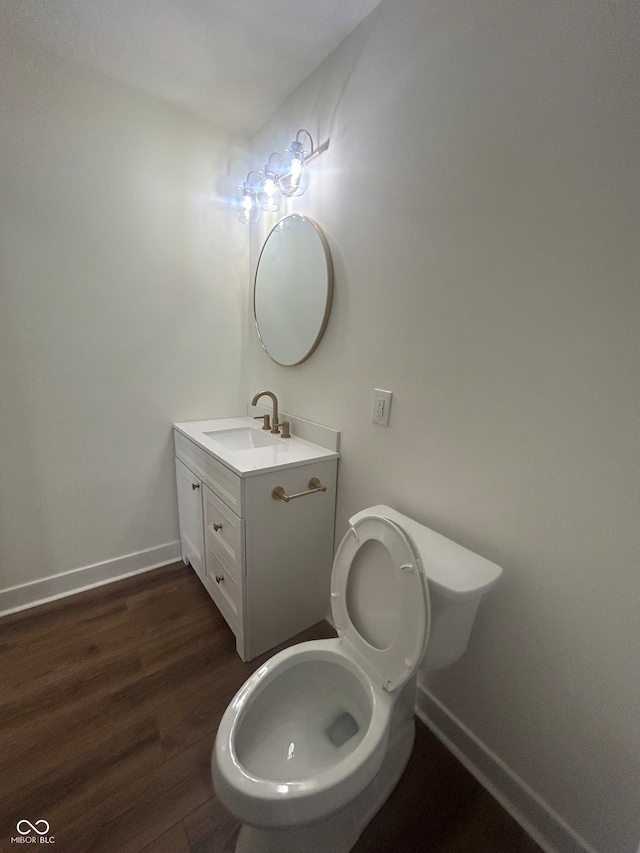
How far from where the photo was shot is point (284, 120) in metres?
1.56

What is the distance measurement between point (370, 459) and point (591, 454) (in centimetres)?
71

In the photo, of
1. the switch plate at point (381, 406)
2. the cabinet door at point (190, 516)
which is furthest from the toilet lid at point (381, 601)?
the cabinet door at point (190, 516)

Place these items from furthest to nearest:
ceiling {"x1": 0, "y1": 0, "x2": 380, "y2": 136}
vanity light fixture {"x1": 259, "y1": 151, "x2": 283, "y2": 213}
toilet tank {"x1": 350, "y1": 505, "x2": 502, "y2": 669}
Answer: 1. vanity light fixture {"x1": 259, "y1": 151, "x2": 283, "y2": 213}
2. ceiling {"x1": 0, "y1": 0, "x2": 380, "y2": 136}
3. toilet tank {"x1": 350, "y1": 505, "x2": 502, "y2": 669}

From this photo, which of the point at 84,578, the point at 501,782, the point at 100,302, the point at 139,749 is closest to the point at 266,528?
the point at 139,749

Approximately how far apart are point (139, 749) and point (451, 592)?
116 centimetres

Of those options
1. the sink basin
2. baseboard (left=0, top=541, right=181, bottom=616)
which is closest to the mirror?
the sink basin

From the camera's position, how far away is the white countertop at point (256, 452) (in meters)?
1.24

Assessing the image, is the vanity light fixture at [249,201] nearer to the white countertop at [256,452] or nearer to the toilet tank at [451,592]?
the white countertop at [256,452]

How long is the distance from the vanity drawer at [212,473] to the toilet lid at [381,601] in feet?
1.50

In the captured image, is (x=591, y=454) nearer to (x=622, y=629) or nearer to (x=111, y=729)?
(x=622, y=629)

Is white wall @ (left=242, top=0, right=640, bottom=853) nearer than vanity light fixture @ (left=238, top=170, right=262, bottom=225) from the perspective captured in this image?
Yes

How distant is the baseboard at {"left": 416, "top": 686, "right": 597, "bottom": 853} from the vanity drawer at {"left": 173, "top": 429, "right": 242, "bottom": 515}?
101cm

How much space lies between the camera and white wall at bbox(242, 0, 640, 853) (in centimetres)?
72

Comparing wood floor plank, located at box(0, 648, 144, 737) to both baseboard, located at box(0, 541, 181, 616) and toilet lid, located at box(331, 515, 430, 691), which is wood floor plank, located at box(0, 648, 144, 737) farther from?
toilet lid, located at box(331, 515, 430, 691)
